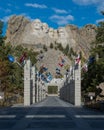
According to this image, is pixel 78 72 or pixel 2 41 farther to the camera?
pixel 2 41

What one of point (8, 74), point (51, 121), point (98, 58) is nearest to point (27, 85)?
point (98, 58)

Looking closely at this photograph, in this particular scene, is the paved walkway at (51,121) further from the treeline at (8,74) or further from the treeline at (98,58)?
the treeline at (8,74)

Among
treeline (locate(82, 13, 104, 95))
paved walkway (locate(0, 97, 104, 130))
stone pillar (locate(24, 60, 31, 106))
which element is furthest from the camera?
stone pillar (locate(24, 60, 31, 106))

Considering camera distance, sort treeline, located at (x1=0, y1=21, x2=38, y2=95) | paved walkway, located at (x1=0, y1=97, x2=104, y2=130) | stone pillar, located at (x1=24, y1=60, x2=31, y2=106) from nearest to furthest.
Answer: paved walkway, located at (x1=0, y1=97, x2=104, y2=130), stone pillar, located at (x1=24, y1=60, x2=31, y2=106), treeline, located at (x1=0, y1=21, x2=38, y2=95)

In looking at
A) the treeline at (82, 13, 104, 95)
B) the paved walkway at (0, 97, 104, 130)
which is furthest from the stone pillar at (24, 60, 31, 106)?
the paved walkway at (0, 97, 104, 130)

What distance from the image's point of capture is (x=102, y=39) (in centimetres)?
5850

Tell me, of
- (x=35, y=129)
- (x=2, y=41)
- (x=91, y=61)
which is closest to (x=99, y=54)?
(x=91, y=61)

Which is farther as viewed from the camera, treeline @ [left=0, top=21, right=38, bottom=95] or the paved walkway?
treeline @ [left=0, top=21, right=38, bottom=95]

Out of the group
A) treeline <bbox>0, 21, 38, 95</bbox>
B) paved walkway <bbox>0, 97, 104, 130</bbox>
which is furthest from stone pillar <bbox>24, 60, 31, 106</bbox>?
paved walkway <bbox>0, 97, 104, 130</bbox>

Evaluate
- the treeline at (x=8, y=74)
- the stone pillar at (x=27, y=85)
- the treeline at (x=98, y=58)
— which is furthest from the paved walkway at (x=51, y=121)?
the treeline at (x=8, y=74)

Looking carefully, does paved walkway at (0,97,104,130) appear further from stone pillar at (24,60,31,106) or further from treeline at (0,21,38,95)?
treeline at (0,21,38,95)

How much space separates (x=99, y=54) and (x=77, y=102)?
30.2 ft

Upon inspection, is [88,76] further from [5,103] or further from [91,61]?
[5,103]

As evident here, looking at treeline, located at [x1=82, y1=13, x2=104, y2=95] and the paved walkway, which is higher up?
treeline, located at [x1=82, y1=13, x2=104, y2=95]
